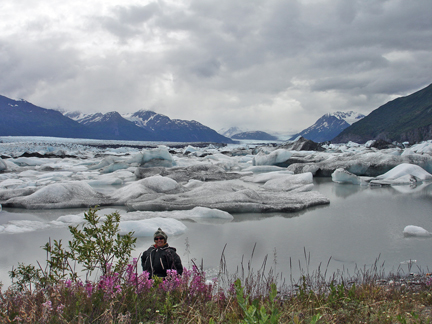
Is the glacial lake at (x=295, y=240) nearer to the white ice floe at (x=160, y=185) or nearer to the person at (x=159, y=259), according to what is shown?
the person at (x=159, y=259)

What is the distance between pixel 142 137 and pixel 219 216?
17489 cm

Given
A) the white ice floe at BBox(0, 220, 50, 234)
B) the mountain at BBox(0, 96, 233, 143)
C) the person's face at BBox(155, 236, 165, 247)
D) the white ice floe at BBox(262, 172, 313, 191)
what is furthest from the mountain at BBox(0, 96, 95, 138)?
the person's face at BBox(155, 236, 165, 247)

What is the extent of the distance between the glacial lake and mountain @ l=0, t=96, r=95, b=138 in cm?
14066

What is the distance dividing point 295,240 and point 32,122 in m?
160

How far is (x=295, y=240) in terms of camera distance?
4.49 metres

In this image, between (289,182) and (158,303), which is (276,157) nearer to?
(289,182)

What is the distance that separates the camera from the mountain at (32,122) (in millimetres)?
128375

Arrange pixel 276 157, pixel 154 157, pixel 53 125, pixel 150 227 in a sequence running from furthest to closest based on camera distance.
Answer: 1. pixel 53 125
2. pixel 154 157
3. pixel 276 157
4. pixel 150 227

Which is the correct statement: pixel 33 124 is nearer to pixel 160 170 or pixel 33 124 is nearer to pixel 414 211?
pixel 160 170

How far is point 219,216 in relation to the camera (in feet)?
19.2

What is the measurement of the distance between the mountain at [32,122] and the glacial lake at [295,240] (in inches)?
5538

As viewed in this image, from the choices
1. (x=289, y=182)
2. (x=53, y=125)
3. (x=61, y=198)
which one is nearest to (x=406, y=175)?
(x=289, y=182)

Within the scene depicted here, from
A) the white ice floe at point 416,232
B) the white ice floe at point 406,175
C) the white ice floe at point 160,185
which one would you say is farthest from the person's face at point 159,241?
the white ice floe at point 406,175

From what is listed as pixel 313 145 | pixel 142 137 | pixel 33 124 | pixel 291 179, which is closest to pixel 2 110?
pixel 33 124
